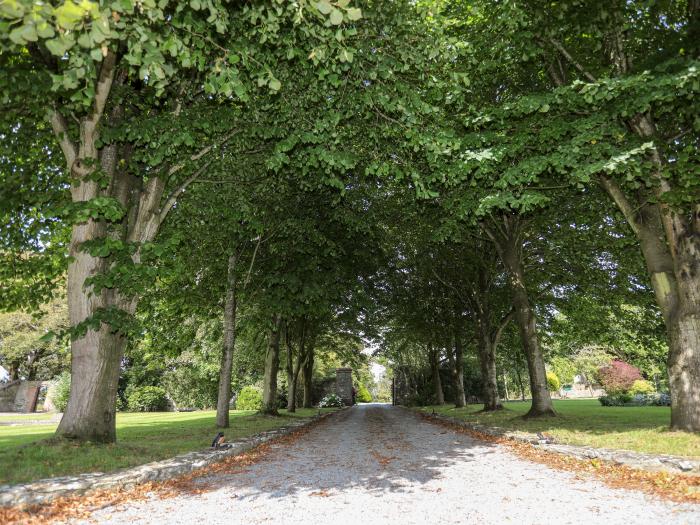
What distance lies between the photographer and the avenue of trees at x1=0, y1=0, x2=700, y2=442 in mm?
7035

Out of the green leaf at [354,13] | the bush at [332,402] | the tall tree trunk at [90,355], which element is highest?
the green leaf at [354,13]

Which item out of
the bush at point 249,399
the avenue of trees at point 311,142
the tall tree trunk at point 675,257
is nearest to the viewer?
the avenue of trees at point 311,142

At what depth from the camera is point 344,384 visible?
1716 inches

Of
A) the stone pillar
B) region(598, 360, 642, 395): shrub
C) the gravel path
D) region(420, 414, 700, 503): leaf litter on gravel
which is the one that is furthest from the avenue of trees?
the stone pillar

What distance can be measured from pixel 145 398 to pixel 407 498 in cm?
3717

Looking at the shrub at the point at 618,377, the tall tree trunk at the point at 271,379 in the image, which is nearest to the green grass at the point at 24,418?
the tall tree trunk at the point at 271,379

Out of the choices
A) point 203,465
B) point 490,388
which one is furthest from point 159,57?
point 490,388

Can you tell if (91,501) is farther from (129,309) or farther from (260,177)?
(260,177)

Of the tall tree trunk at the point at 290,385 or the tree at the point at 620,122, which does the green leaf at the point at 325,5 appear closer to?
the tree at the point at 620,122

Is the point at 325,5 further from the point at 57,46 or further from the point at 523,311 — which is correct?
the point at 523,311

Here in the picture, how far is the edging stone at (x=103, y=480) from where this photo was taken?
17.1 feet

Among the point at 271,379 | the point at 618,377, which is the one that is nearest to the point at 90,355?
the point at 271,379

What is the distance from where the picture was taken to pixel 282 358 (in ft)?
101

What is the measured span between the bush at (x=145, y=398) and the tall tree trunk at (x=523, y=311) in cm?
3245
